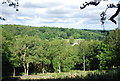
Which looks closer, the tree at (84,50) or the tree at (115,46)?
the tree at (115,46)

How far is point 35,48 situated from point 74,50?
16199 millimetres

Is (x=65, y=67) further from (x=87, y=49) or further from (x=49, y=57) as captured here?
(x=87, y=49)

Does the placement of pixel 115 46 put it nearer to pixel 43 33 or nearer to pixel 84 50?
pixel 84 50

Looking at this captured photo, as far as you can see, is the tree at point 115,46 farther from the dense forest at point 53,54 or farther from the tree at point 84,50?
the tree at point 84,50

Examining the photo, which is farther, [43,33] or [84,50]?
[43,33]

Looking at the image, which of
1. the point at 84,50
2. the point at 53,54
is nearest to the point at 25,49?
the point at 53,54

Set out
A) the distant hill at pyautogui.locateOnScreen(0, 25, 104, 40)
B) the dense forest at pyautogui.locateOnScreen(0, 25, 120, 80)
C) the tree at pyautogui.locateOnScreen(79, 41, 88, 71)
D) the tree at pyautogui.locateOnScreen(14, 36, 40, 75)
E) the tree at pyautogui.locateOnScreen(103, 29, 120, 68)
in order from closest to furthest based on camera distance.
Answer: the tree at pyautogui.locateOnScreen(103, 29, 120, 68) < the dense forest at pyautogui.locateOnScreen(0, 25, 120, 80) < the tree at pyautogui.locateOnScreen(14, 36, 40, 75) < the distant hill at pyautogui.locateOnScreen(0, 25, 104, 40) < the tree at pyautogui.locateOnScreen(79, 41, 88, 71)

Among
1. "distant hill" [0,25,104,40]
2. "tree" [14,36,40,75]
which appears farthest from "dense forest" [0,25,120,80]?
"distant hill" [0,25,104,40]

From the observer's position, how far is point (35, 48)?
158 feet

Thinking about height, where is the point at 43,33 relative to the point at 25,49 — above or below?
above

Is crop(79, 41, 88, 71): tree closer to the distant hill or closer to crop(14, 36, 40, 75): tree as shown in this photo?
the distant hill

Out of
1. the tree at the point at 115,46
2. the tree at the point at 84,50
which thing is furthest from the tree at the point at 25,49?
the tree at the point at 115,46

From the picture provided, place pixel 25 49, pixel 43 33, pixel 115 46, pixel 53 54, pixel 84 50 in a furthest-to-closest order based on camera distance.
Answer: pixel 43 33
pixel 84 50
pixel 53 54
pixel 25 49
pixel 115 46

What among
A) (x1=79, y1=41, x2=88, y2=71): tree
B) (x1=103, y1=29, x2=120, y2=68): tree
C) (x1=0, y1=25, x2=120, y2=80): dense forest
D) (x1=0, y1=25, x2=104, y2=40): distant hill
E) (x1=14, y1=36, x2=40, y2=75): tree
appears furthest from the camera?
(x1=79, y1=41, x2=88, y2=71): tree
